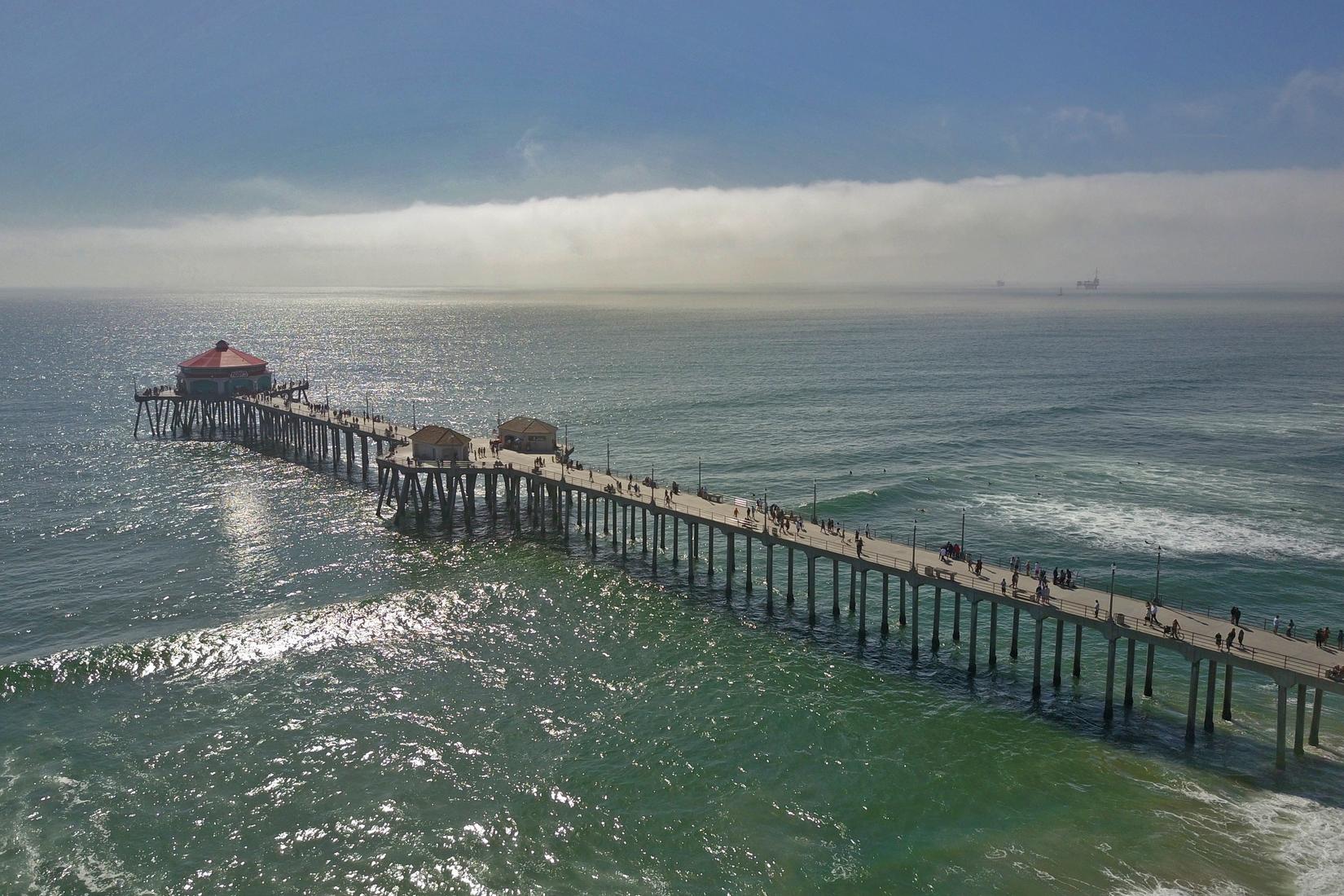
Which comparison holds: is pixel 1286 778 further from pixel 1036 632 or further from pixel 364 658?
pixel 364 658

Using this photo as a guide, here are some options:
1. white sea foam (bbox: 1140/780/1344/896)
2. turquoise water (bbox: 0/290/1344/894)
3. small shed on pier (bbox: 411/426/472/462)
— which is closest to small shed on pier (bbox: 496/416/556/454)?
small shed on pier (bbox: 411/426/472/462)

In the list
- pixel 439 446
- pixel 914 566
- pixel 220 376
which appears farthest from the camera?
pixel 220 376

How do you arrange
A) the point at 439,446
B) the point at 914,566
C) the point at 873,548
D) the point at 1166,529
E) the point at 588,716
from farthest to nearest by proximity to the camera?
the point at 439,446
the point at 1166,529
the point at 873,548
the point at 914,566
the point at 588,716

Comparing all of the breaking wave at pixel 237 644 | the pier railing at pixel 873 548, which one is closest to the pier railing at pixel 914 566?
the pier railing at pixel 873 548

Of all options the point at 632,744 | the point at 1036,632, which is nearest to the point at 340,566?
the point at 632,744

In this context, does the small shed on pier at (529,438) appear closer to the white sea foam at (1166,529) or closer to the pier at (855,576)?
the pier at (855,576)

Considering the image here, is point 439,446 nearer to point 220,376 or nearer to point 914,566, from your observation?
point 914,566

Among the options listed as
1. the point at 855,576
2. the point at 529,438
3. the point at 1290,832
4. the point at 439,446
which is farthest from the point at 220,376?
the point at 1290,832
